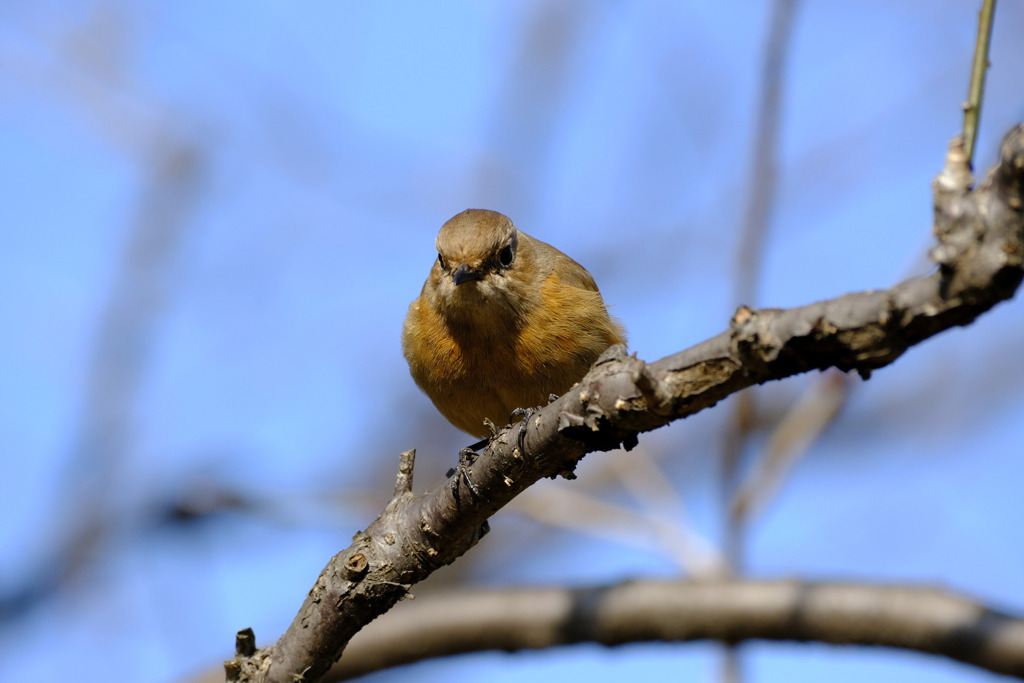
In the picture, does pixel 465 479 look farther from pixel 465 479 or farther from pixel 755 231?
pixel 755 231

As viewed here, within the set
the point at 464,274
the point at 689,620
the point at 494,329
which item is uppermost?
the point at 464,274

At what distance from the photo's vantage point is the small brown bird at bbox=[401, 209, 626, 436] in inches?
205

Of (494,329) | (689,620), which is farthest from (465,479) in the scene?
(689,620)

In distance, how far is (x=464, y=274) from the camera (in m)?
5.37

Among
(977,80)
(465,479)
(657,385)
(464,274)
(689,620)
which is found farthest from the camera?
(464,274)

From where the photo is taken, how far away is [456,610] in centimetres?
558

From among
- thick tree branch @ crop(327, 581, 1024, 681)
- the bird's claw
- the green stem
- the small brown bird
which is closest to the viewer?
the green stem

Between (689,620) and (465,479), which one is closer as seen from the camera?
(465,479)

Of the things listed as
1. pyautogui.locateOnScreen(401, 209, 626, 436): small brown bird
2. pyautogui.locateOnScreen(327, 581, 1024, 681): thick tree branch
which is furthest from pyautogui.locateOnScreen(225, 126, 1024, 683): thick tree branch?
pyautogui.locateOnScreen(327, 581, 1024, 681): thick tree branch

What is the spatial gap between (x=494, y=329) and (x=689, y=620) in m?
1.94

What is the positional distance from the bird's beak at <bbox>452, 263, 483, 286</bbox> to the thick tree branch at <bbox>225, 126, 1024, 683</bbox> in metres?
1.58

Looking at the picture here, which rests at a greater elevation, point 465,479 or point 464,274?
point 464,274

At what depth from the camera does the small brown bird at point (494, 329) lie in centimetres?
520

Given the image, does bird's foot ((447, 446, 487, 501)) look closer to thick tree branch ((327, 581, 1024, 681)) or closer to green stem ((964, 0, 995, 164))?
thick tree branch ((327, 581, 1024, 681))
